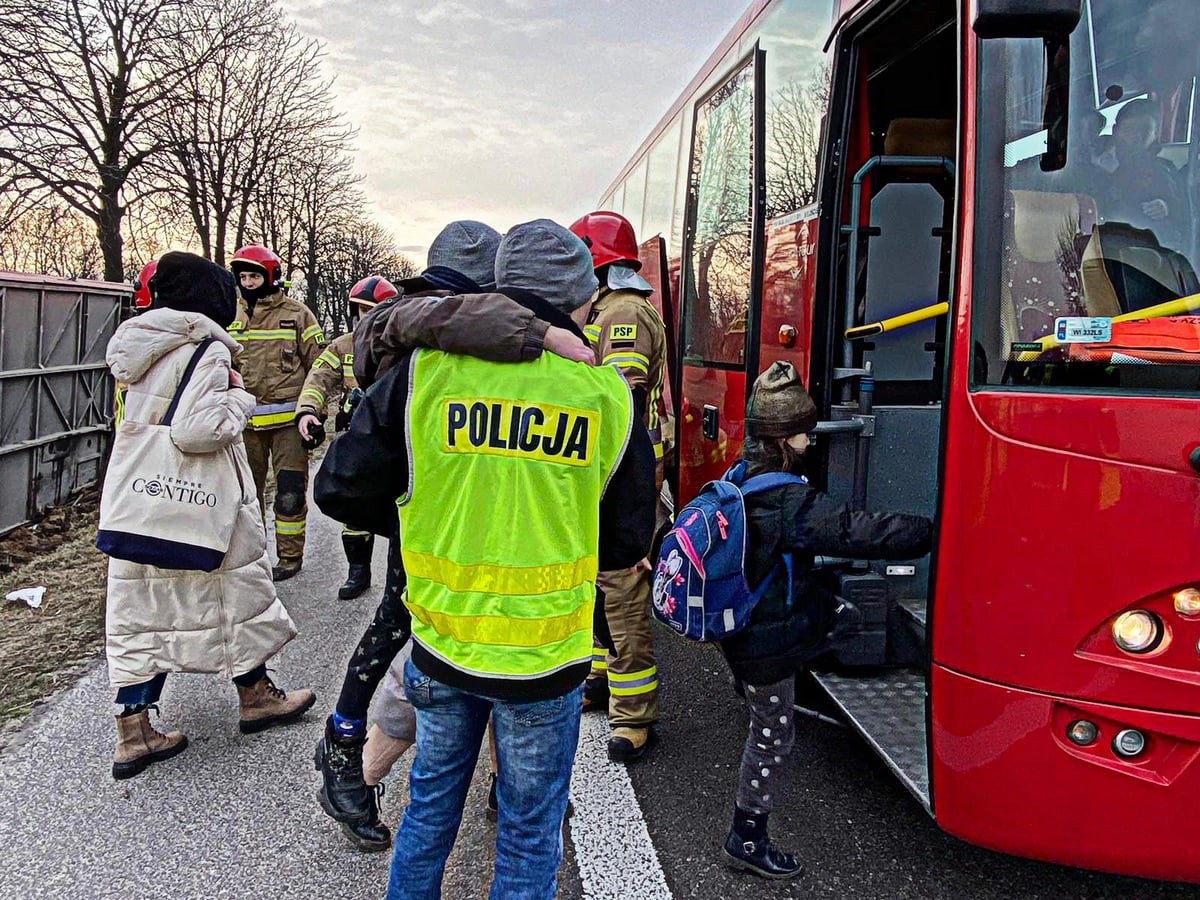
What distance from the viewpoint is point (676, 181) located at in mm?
6059

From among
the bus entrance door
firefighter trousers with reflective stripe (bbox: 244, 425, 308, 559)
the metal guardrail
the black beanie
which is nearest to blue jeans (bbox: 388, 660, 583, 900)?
the bus entrance door

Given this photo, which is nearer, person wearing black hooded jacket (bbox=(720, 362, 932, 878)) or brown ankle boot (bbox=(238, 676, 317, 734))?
person wearing black hooded jacket (bbox=(720, 362, 932, 878))

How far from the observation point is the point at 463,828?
299 cm

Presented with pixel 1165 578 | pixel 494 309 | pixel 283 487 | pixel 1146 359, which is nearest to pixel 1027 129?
pixel 1146 359

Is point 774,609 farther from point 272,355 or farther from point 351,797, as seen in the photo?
point 272,355

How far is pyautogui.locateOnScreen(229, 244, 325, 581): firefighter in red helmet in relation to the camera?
601 centimetres

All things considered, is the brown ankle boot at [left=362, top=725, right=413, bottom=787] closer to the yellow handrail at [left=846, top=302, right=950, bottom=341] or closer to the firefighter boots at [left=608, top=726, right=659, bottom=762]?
the firefighter boots at [left=608, top=726, right=659, bottom=762]

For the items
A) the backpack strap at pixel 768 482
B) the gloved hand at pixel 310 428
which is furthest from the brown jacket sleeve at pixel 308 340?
the backpack strap at pixel 768 482

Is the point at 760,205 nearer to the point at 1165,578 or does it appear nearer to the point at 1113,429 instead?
the point at 1113,429

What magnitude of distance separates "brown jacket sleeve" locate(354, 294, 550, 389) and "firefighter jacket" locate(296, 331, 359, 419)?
376 cm

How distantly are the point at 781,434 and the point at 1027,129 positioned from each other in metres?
1.06

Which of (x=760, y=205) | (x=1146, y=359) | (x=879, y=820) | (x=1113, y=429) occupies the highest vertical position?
(x=760, y=205)

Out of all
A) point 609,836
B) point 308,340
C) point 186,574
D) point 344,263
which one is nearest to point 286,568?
point 308,340

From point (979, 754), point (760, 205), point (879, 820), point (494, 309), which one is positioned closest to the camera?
point (494, 309)
